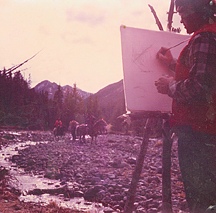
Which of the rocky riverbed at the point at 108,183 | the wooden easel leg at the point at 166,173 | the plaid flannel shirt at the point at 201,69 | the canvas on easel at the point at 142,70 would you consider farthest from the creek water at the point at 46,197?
the plaid flannel shirt at the point at 201,69

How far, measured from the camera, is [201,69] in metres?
2.50

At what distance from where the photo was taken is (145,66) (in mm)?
3961

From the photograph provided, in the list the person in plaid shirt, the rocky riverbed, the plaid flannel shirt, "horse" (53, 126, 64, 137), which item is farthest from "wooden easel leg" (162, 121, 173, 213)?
"horse" (53, 126, 64, 137)

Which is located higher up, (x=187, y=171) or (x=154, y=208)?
(x=187, y=171)

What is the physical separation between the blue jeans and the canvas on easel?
3.75 ft

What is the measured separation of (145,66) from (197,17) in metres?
1.26

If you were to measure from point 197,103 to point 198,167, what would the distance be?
1.63 feet

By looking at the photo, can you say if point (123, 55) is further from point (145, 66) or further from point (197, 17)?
point (197, 17)

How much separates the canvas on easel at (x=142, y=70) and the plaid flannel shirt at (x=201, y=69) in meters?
1.29

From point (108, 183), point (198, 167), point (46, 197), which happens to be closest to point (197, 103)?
point (198, 167)

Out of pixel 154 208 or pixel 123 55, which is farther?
pixel 154 208

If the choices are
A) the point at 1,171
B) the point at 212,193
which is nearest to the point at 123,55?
the point at 212,193

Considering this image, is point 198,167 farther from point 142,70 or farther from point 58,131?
point 58,131

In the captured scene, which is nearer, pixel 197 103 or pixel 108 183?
pixel 197 103
